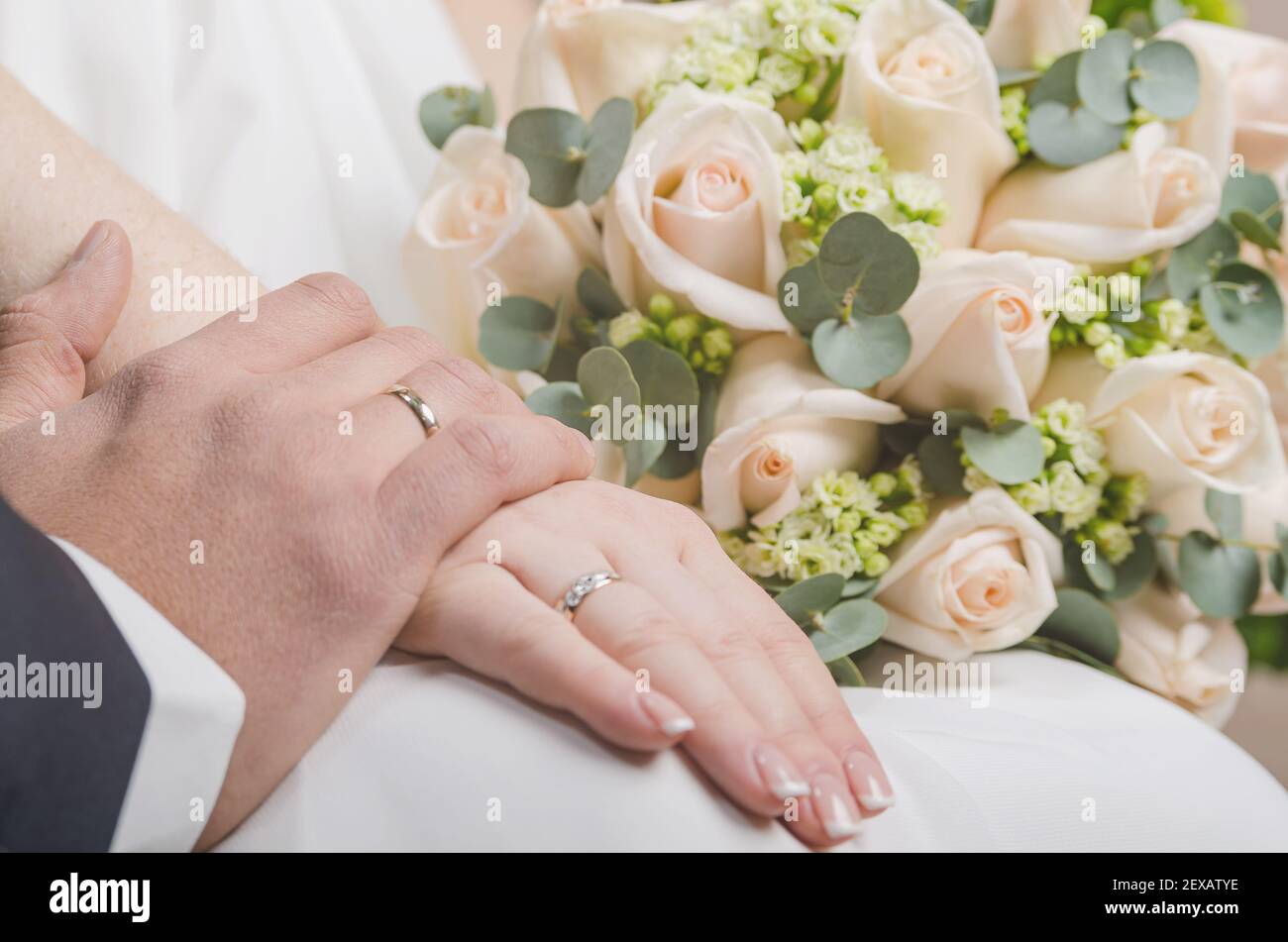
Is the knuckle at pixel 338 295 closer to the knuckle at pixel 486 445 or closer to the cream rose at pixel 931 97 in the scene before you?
the knuckle at pixel 486 445

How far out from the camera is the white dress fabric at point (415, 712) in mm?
417

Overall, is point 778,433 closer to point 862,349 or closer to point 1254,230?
point 862,349

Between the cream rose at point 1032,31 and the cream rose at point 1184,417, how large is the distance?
22 centimetres

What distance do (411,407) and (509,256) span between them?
236 millimetres

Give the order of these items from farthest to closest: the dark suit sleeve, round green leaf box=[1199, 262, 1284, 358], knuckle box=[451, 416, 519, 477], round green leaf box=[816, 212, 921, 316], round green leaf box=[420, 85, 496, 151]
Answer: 1. round green leaf box=[420, 85, 496, 151]
2. round green leaf box=[1199, 262, 1284, 358]
3. round green leaf box=[816, 212, 921, 316]
4. knuckle box=[451, 416, 519, 477]
5. the dark suit sleeve

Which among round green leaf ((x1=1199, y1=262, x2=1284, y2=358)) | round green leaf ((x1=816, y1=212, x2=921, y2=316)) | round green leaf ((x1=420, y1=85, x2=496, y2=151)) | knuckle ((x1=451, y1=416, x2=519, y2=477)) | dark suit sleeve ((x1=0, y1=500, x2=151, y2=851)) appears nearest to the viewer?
dark suit sleeve ((x1=0, y1=500, x2=151, y2=851))

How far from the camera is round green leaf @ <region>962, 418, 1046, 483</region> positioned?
63 centimetres

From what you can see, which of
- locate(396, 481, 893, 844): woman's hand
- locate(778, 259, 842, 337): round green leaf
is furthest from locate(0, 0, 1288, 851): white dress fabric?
locate(778, 259, 842, 337): round green leaf

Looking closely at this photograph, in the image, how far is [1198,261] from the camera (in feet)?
2.35

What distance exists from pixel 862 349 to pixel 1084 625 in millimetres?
254

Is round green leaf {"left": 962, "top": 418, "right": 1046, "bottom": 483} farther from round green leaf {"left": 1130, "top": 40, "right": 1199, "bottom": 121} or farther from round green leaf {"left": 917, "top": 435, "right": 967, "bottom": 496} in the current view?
round green leaf {"left": 1130, "top": 40, "right": 1199, "bottom": 121}

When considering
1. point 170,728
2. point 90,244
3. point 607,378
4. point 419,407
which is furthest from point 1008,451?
point 90,244

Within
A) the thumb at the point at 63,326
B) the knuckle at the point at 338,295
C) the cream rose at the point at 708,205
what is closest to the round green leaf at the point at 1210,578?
the cream rose at the point at 708,205
